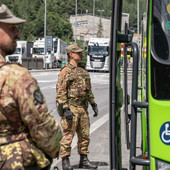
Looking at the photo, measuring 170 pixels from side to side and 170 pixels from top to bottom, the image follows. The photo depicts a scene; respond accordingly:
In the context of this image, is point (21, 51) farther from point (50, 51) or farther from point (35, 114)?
point (35, 114)

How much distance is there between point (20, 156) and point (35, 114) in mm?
296

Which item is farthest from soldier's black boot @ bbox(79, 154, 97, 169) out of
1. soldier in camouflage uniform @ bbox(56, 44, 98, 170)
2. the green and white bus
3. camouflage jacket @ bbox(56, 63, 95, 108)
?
the green and white bus

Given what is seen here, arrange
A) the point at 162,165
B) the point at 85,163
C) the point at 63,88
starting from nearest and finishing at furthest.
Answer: the point at 162,165, the point at 63,88, the point at 85,163

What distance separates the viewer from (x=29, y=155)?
10.1 ft

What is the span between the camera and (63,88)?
21.3ft

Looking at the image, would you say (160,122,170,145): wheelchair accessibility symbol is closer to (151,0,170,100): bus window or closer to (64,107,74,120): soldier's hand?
(151,0,170,100): bus window

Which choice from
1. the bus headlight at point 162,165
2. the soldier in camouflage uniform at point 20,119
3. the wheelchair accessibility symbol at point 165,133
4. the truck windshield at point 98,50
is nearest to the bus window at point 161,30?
the wheelchair accessibility symbol at point 165,133

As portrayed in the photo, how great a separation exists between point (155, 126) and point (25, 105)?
3.50 ft

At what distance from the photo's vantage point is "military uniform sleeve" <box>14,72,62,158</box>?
116 inches

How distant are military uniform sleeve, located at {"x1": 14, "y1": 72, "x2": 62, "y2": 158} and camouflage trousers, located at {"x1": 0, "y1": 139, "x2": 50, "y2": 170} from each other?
5 centimetres

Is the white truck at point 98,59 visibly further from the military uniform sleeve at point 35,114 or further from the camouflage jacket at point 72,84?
the military uniform sleeve at point 35,114

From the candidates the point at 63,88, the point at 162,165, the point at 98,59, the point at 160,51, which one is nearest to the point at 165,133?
the point at 162,165

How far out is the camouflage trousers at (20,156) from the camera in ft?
9.93

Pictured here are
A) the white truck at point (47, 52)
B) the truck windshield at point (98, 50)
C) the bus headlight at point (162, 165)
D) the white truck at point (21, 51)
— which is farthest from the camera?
the white truck at point (47, 52)
